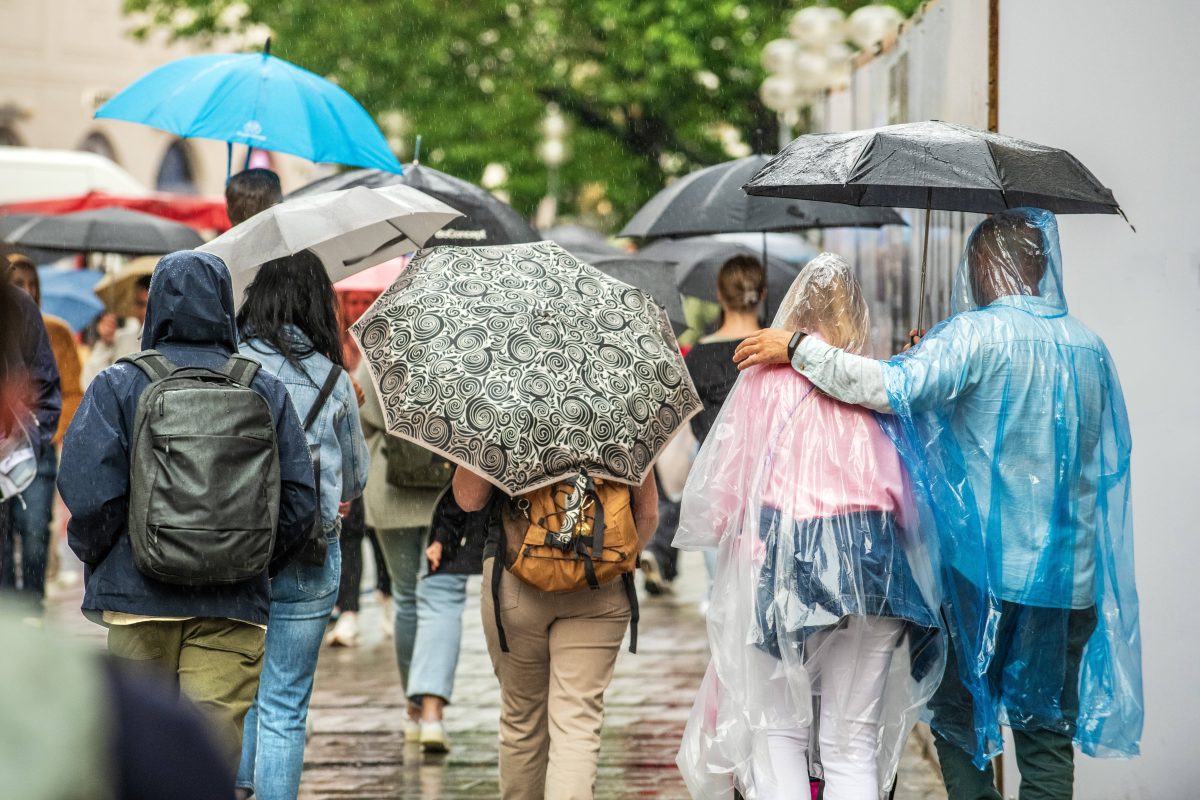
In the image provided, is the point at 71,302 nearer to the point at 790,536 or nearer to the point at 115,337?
the point at 115,337

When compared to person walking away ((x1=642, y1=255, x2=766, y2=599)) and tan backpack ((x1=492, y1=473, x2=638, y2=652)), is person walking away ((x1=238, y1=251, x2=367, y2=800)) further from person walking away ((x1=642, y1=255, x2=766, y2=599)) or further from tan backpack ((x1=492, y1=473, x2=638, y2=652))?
person walking away ((x1=642, y1=255, x2=766, y2=599))

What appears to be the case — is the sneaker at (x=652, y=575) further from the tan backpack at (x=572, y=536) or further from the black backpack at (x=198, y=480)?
the black backpack at (x=198, y=480)

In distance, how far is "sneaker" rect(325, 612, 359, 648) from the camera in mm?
9656

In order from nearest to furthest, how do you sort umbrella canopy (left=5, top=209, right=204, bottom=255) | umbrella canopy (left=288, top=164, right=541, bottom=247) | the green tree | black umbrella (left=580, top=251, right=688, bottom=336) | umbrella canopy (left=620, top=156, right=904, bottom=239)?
umbrella canopy (left=288, top=164, right=541, bottom=247) < umbrella canopy (left=620, top=156, right=904, bottom=239) < black umbrella (left=580, top=251, right=688, bottom=336) < umbrella canopy (left=5, top=209, right=204, bottom=255) < the green tree

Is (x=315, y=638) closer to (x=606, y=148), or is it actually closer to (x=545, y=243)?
(x=545, y=243)

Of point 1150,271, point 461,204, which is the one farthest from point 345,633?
point 1150,271

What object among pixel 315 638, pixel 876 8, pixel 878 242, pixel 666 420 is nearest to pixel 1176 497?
pixel 666 420

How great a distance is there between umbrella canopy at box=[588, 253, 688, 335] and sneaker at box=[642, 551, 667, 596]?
3.90m

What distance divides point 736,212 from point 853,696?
372 cm

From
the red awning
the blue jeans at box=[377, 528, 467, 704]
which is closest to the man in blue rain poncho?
the blue jeans at box=[377, 528, 467, 704]

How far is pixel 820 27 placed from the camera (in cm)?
1336

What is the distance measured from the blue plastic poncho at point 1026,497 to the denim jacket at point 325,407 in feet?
6.15

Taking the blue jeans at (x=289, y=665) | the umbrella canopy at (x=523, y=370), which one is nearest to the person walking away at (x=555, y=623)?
the umbrella canopy at (x=523, y=370)

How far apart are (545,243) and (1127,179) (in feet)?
7.02
